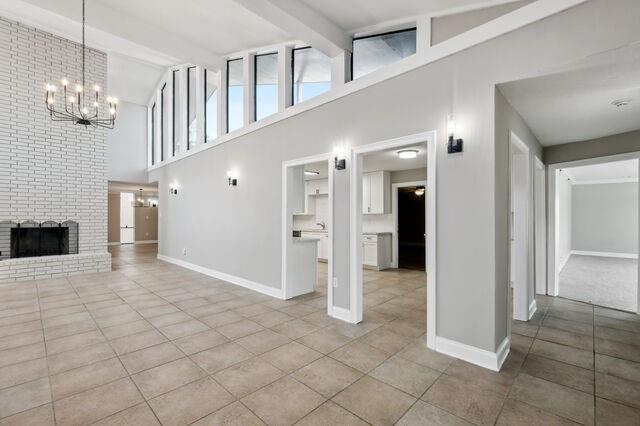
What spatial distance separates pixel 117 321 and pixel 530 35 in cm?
519

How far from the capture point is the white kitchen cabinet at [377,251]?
6977 mm

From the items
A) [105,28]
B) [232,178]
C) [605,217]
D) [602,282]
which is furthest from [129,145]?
[605,217]

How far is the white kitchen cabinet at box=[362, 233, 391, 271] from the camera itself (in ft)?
22.9

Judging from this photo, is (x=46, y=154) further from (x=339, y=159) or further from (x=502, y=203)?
(x=502, y=203)

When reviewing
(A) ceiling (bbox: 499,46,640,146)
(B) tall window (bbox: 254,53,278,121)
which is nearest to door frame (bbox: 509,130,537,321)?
(A) ceiling (bbox: 499,46,640,146)

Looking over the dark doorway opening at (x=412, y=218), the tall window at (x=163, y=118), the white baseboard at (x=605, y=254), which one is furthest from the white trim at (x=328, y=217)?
the white baseboard at (x=605, y=254)

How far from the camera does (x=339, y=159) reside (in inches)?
148

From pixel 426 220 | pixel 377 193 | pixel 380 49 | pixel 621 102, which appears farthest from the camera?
pixel 377 193

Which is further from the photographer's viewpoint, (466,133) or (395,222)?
(395,222)

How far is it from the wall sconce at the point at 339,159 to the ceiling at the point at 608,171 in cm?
598

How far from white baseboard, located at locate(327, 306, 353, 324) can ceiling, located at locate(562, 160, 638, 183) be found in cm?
636

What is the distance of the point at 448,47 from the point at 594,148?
10.7 feet

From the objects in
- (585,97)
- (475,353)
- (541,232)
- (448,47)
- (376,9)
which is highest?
(376,9)

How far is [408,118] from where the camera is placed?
310 cm
